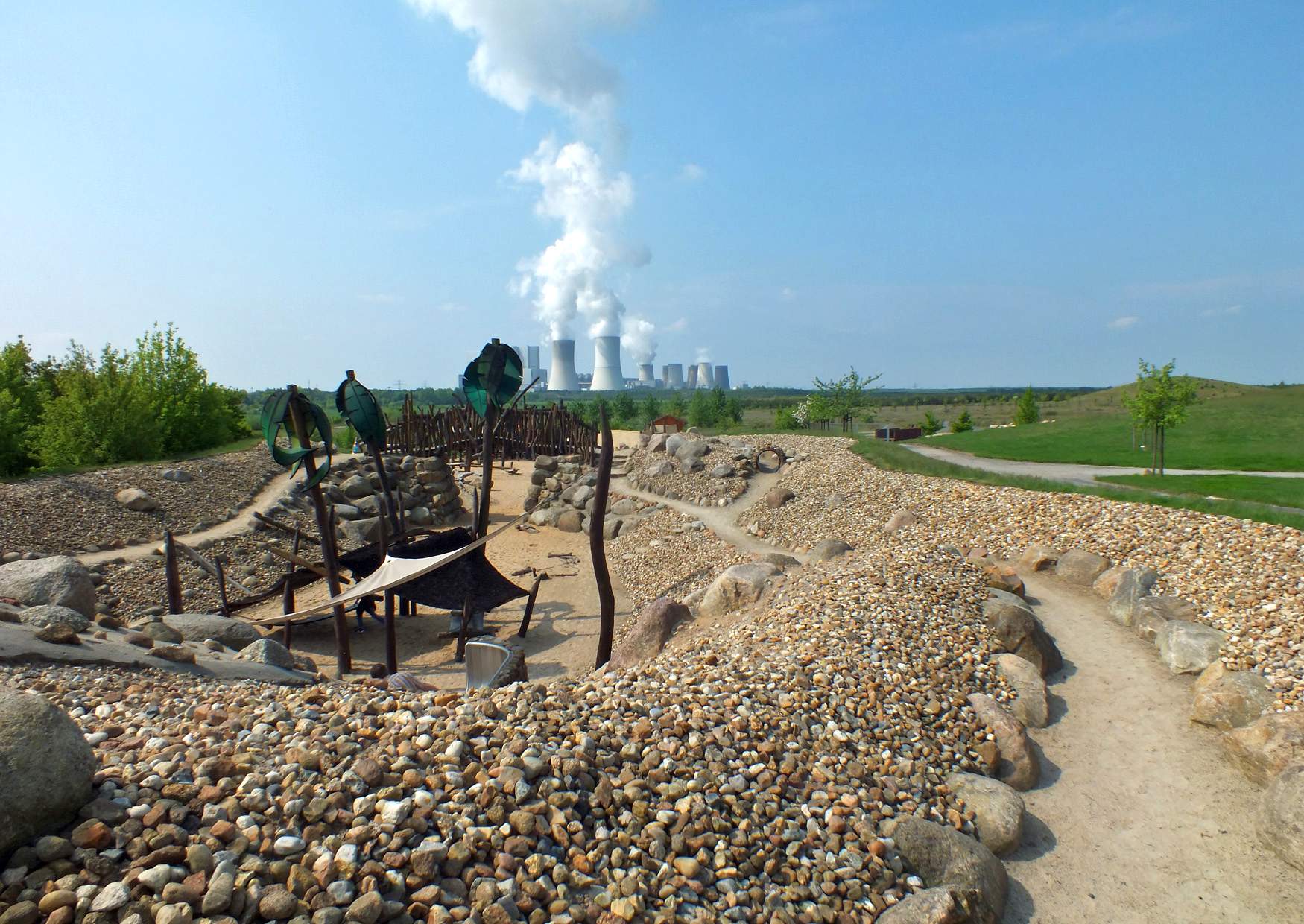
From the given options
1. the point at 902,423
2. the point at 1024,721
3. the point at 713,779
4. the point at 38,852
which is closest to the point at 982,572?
the point at 1024,721

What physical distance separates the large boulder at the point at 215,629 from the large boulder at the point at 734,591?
18.0 ft

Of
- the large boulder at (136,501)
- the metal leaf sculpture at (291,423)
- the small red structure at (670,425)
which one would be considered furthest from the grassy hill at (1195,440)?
the large boulder at (136,501)

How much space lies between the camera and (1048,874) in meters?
4.39

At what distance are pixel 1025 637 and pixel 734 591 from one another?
3348mm

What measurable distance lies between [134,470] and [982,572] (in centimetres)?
1816

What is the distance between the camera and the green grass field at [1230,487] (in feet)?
40.9

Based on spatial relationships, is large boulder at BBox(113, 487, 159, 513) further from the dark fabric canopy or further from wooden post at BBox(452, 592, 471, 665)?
wooden post at BBox(452, 592, 471, 665)

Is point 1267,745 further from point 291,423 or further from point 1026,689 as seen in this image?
point 291,423

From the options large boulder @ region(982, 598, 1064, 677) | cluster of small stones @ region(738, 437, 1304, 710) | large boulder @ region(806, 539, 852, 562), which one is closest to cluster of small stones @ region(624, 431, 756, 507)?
cluster of small stones @ region(738, 437, 1304, 710)

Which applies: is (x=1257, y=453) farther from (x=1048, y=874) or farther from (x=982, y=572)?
(x=1048, y=874)

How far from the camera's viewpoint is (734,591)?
29.2ft

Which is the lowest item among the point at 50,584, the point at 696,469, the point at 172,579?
the point at 172,579

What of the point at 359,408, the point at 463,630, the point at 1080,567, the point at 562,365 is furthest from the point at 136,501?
Answer: the point at 562,365

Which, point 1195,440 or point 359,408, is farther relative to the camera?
point 1195,440
